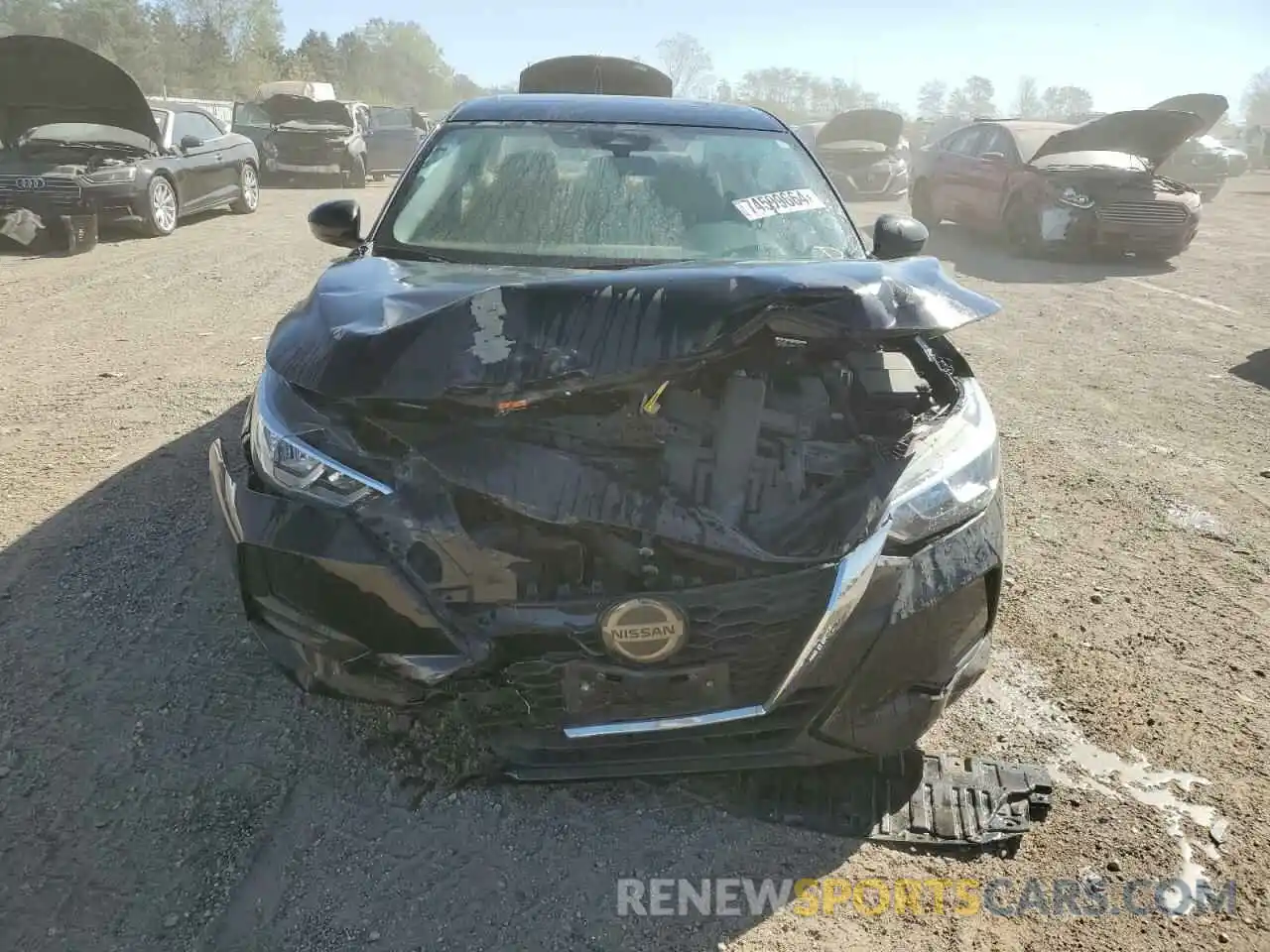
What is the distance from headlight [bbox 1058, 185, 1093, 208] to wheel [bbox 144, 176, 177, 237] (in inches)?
392

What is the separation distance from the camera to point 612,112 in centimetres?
362

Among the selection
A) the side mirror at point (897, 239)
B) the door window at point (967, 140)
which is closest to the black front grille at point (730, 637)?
the side mirror at point (897, 239)

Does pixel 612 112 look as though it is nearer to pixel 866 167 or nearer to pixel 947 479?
pixel 947 479

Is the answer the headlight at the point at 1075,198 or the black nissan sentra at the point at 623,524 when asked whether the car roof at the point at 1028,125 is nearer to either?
the headlight at the point at 1075,198

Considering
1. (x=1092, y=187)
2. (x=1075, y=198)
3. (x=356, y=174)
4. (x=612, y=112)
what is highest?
(x=612, y=112)

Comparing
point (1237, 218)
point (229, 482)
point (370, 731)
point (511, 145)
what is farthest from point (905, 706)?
point (1237, 218)

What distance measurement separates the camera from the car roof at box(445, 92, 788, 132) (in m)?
3.59

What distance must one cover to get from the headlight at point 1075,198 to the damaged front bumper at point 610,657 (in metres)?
9.27

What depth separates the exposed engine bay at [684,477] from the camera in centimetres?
190

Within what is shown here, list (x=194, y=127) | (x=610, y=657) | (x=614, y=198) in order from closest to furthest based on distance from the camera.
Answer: (x=610, y=657)
(x=614, y=198)
(x=194, y=127)

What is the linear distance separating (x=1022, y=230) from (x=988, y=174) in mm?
1019

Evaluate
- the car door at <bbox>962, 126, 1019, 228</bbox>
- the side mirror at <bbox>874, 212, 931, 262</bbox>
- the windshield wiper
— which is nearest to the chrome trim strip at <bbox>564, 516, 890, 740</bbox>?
the side mirror at <bbox>874, 212, 931, 262</bbox>

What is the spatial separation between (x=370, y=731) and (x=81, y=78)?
30.2 feet

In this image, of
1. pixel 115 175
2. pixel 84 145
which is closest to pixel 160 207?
A: pixel 115 175
